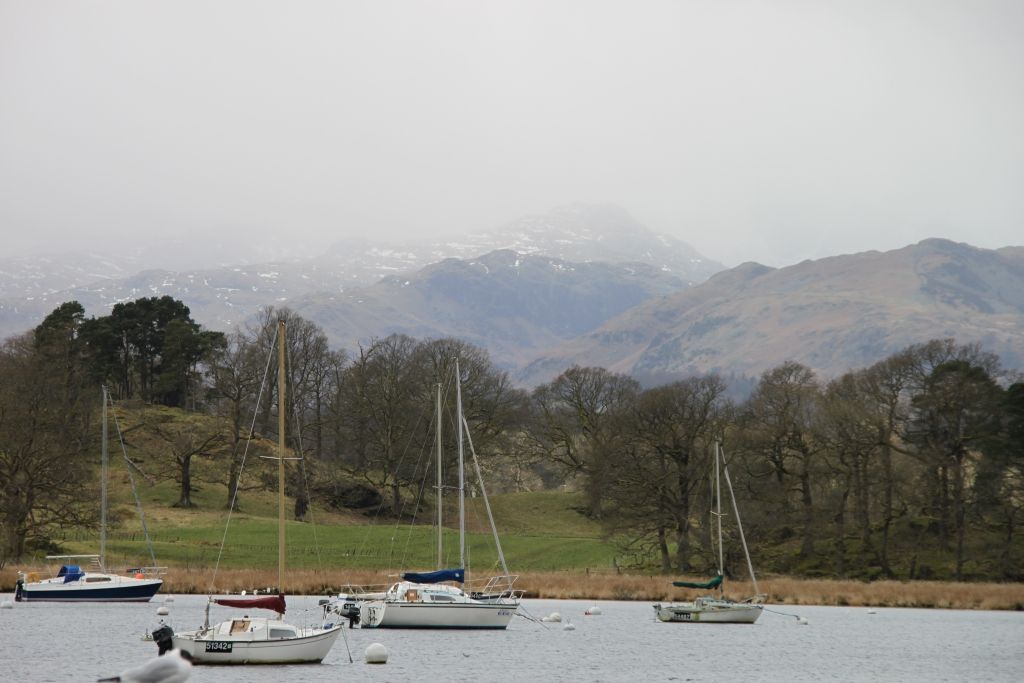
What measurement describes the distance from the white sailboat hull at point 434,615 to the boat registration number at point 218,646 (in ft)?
54.5

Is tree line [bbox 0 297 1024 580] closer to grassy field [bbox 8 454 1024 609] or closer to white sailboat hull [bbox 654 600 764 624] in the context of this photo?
grassy field [bbox 8 454 1024 609]

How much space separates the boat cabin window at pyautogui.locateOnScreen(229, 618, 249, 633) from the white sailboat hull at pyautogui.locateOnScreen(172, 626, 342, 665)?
461 millimetres

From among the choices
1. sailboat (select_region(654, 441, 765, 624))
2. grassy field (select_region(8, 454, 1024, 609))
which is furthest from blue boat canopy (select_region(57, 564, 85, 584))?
sailboat (select_region(654, 441, 765, 624))

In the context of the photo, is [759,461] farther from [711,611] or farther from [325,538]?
[325,538]

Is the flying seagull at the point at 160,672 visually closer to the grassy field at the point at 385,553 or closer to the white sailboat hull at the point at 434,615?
the white sailboat hull at the point at 434,615

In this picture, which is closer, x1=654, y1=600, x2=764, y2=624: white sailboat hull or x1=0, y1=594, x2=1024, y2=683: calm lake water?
x1=0, y1=594, x2=1024, y2=683: calm lake water

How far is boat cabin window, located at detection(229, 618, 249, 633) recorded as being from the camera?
4481 cm

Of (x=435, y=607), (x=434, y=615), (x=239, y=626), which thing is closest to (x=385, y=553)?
(x=434, y=615)

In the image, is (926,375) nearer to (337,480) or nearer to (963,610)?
(963,610)

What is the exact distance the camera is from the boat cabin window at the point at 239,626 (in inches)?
1764

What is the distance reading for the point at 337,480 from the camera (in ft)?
402

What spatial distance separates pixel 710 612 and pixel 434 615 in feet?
57.8

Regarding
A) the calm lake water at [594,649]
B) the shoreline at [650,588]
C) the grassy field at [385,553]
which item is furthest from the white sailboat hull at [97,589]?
the shoreline at [650,588]

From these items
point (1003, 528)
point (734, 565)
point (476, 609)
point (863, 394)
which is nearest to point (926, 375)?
point (863, 394)
